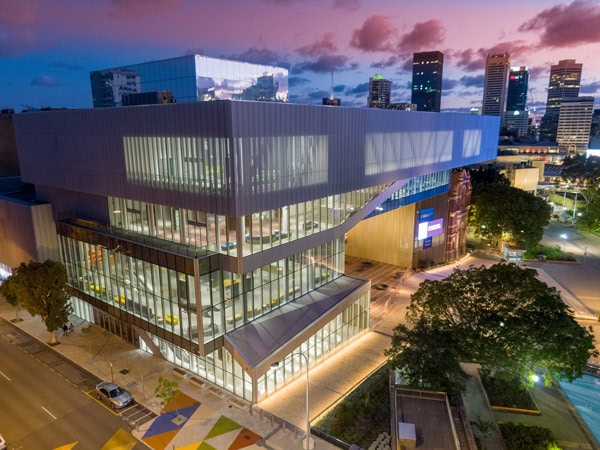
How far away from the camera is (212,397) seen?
31438 mm

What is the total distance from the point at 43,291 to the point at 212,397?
19.0 metres

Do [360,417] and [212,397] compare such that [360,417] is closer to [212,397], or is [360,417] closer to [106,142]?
[212,397]

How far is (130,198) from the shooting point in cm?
3594

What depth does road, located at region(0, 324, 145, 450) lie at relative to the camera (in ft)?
88.5

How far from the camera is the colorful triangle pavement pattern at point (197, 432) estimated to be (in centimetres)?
2639

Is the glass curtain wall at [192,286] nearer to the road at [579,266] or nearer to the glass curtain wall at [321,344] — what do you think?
the glass curtain wall at [321,344]

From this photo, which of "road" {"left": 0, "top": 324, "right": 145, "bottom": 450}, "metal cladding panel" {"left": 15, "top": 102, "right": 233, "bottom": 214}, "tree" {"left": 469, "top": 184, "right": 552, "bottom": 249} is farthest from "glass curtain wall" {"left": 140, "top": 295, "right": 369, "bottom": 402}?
"tree" {"left": 469, "top": 184, "right": 552, "bottom": 249}

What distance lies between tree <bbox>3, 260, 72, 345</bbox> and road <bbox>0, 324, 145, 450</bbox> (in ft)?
13.8

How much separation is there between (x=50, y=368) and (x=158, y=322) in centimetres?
1064

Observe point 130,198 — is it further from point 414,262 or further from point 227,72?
point 414,262

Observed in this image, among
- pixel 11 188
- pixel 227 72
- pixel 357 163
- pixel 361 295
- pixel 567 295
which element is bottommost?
pixel 567 295

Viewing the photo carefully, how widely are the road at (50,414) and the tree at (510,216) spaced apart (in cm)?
5852

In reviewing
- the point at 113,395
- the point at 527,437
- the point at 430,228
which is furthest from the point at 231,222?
the point at 430,228

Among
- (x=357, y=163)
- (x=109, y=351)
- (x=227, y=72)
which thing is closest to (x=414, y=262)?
(x=357, y=163)
